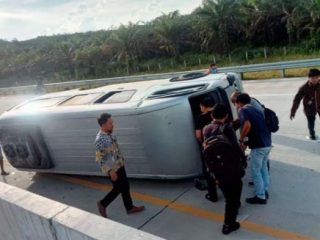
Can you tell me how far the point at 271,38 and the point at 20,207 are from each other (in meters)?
27.5

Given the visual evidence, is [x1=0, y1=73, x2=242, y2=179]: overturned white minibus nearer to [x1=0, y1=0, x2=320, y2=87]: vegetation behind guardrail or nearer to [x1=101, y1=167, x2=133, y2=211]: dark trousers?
[x1=101, y1=167, x2=133, y2=211]: dark trousers

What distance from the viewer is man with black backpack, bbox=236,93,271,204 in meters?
5.21

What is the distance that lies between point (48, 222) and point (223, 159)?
2.23 m

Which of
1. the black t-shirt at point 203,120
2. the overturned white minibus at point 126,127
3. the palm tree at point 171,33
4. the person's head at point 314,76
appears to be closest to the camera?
the black t-shirt at point 203,120

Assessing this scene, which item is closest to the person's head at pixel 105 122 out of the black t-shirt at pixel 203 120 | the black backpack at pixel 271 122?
the black t-shirt at pixel 203 120

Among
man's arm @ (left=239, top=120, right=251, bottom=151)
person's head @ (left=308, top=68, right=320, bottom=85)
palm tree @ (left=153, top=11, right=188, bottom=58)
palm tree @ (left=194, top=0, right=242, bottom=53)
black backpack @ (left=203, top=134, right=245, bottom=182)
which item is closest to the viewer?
black backpack @ (left=203, top=134, right=245, bottom=182)

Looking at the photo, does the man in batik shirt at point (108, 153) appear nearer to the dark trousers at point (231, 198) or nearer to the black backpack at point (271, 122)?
the dark trousers at point (231, 198)

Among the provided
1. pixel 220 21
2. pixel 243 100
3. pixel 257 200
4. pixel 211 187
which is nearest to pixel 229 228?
pixel 257 200

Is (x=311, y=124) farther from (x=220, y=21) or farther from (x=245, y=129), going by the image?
(x=220, y=21)

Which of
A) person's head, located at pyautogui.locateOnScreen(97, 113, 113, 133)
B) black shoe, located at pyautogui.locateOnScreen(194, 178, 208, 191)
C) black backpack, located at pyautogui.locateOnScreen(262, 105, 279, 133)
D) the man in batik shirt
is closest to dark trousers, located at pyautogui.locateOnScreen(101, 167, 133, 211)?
the man in batik shirt

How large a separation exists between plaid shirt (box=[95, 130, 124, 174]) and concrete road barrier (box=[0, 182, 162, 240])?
1.69m

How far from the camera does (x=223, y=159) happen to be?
4594 mm

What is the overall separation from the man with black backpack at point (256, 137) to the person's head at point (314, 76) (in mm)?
2414

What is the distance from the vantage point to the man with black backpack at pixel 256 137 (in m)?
5.21
